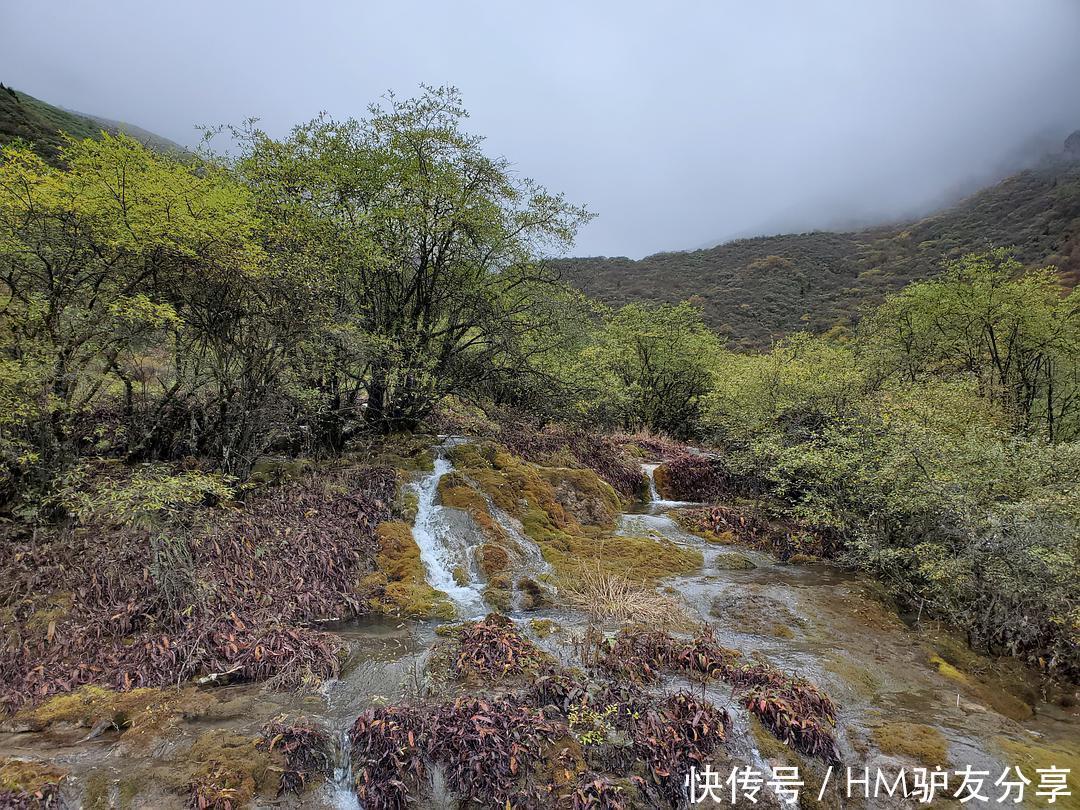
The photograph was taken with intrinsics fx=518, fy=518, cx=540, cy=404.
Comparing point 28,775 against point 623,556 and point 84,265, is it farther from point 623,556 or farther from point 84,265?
point 623,556

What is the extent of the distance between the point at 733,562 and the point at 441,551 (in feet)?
21.1

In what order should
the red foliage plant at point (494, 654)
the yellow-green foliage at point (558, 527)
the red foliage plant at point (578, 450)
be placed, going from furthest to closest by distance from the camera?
the red foliage plant at point (578, 450), the yellow-green foliage at point (558, 527), the red foliage plant at point (494, 654)

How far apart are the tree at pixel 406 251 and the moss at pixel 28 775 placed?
6594 millimetres

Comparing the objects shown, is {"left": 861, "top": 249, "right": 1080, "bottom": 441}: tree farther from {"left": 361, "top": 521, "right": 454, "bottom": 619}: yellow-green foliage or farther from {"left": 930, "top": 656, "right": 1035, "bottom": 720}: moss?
{"left": 361, "top": 521, "right": 454, "bottom": 619}: yellow-green foliage

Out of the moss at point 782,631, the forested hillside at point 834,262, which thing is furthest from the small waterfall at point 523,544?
the forested hillside at point 834,262

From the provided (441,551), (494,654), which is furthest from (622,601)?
(441,551)

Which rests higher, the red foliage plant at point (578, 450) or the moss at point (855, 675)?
the red foliage plant at point (578, 450)

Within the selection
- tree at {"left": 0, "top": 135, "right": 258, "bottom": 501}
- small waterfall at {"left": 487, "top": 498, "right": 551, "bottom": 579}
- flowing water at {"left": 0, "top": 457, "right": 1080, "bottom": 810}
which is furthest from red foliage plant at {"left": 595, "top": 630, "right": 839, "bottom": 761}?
tree at {"left": 0, "top": 135, "right": 258, "bottom": 501}

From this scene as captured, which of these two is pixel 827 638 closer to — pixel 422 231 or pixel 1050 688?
pixel 1050 688

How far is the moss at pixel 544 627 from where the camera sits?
7730 millimetres

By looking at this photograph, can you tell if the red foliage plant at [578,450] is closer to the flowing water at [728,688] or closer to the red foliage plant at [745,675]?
the flowing water at [728,688]

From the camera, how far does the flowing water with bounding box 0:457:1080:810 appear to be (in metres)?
4.95

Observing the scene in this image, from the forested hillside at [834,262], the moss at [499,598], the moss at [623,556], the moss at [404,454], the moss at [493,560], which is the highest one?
the forested hillside at [834,262]

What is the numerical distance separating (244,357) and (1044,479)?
13.5 meters
